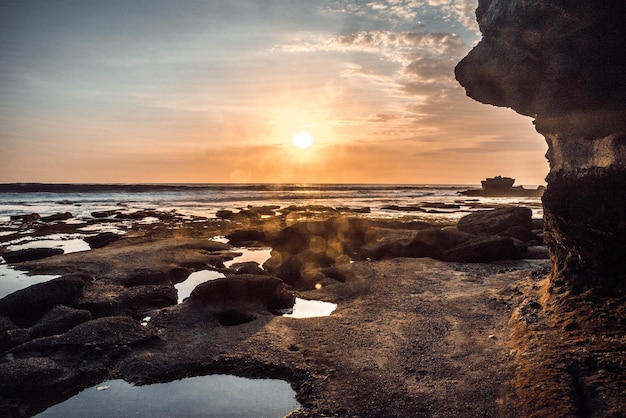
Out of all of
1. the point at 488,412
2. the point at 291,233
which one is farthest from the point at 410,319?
the point at 291,233

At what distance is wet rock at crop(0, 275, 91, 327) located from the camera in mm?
9523

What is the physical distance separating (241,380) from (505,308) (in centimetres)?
640

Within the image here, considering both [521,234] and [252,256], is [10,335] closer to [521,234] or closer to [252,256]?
[252,256]

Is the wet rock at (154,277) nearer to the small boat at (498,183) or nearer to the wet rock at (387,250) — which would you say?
the wet rock at (387,250)

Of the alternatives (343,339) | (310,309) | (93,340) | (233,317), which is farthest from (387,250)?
(93,340)

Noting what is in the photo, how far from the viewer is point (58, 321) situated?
353 inches

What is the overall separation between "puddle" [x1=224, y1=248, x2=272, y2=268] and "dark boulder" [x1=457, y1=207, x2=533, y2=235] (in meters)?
10.9

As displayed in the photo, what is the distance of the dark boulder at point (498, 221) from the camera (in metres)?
21.5

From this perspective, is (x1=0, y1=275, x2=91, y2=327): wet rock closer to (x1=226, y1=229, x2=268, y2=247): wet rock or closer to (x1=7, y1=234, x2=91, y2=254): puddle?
(x1=7, y1=234, x2=91, y2=254): puddle

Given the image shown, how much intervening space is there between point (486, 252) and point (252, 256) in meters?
10.0

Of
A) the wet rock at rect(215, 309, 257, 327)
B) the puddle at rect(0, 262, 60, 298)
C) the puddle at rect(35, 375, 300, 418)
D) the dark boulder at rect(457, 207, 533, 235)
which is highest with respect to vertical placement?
the dark boulder at rect(457, 207, 533, 235)

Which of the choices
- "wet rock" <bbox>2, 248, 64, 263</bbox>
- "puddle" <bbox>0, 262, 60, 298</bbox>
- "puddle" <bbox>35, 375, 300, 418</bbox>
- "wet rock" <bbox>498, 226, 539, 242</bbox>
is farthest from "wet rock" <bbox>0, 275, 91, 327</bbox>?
"wet rock" <bbox>498, 226, 539, 242</bbox>

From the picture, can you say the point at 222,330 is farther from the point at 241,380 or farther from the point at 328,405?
the point at 328,405

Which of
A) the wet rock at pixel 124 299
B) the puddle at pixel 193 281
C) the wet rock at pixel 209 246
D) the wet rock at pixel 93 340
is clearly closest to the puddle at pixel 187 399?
the wet rock at pixel 93 340
